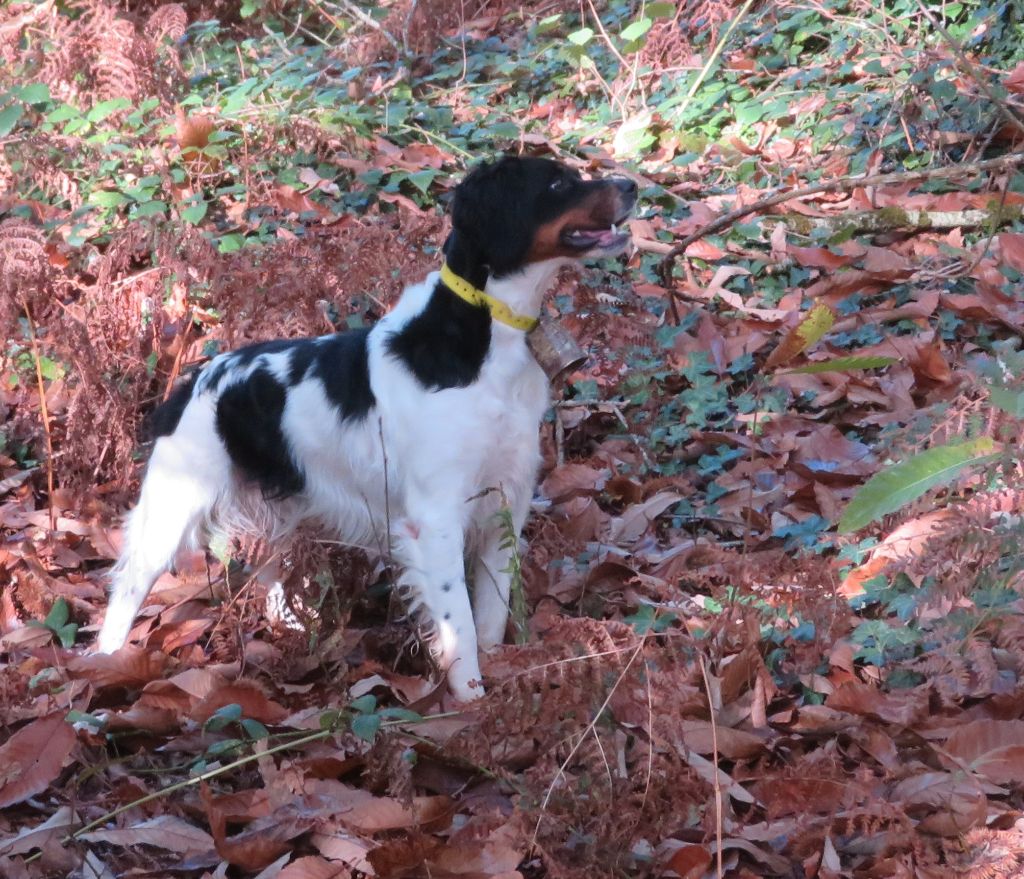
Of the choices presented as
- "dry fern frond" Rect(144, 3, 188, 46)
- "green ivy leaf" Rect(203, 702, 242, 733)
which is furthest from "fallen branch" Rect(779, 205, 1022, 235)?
"dry fern frond" Rect(144, 3, 188, 46)

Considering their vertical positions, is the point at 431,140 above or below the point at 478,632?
above

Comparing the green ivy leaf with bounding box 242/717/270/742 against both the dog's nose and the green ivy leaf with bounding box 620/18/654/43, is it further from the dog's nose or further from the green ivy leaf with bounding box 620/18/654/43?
A: the green ivy leaf with bounding box 620/18/654/43

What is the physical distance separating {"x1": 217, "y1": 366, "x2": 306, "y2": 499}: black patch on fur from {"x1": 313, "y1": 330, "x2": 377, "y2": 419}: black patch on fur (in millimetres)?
184

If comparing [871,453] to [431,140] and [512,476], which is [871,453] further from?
[431,140]

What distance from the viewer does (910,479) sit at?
8.65ft

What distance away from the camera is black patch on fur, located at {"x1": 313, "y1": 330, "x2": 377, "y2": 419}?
13.7 ft

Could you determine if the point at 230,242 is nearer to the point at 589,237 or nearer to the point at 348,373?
the point at 348,373

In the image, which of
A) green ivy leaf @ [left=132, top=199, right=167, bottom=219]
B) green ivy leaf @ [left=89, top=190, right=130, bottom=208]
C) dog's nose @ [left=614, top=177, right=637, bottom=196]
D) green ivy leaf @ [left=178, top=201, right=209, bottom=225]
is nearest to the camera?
dog's nose @ [left=614, top=177, right=637, bottom=196]

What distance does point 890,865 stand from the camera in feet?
8.36

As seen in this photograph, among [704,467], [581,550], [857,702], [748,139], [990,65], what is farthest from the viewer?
[748,139]

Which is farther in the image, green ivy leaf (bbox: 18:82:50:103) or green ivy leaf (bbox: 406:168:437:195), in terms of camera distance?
green ivy leaf (bbox: 406:168:437:195)

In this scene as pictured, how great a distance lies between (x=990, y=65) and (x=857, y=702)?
197 inches

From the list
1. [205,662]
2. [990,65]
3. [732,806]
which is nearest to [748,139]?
[990,65]

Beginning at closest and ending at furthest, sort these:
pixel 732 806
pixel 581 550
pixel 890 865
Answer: pixel 890 865
pixel 732 806
pixel 581 550
